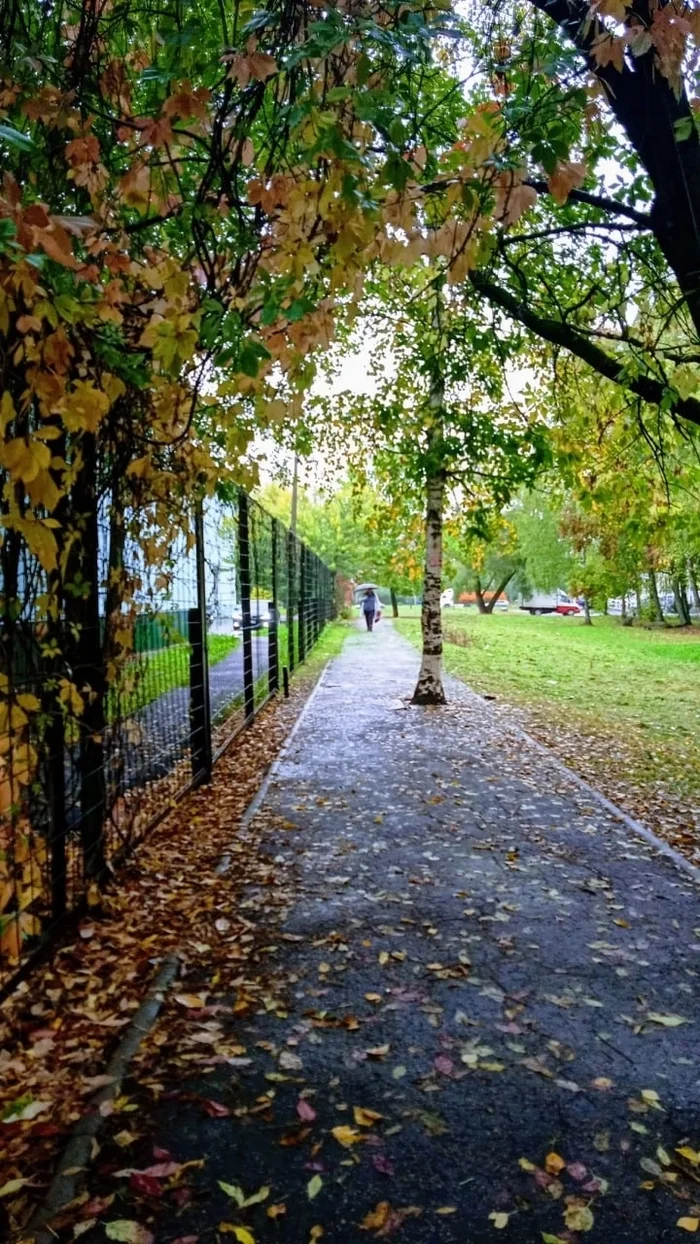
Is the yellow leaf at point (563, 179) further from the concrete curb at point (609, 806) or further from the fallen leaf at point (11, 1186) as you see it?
the concrete curb at point (609, 806)

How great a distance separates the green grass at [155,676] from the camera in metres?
4.65

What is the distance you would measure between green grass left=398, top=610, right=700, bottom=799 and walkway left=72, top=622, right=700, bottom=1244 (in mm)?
3124

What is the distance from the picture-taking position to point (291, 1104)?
8.85 ft

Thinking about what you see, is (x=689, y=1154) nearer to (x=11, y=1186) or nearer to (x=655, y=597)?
(x=11, y=1186)

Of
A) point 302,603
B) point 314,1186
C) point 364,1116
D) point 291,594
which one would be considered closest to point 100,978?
point 364,1116

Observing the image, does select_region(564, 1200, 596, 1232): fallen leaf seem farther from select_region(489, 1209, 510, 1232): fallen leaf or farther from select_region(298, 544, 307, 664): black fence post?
select_region(298, 544, 307, 664): black fence post

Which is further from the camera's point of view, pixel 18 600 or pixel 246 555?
pixel 246 555

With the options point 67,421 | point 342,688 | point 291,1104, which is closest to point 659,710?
point 342,688

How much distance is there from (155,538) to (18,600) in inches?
62.6

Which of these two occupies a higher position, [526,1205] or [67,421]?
[67,421]

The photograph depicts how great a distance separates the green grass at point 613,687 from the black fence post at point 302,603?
11.1 feet

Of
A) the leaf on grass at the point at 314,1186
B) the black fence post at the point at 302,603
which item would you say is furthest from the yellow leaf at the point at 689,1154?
the black fence post at the point at 302,603

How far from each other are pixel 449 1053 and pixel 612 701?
10912 millimetres

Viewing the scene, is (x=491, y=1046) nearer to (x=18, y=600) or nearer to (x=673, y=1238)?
(x=673, y=1238)
